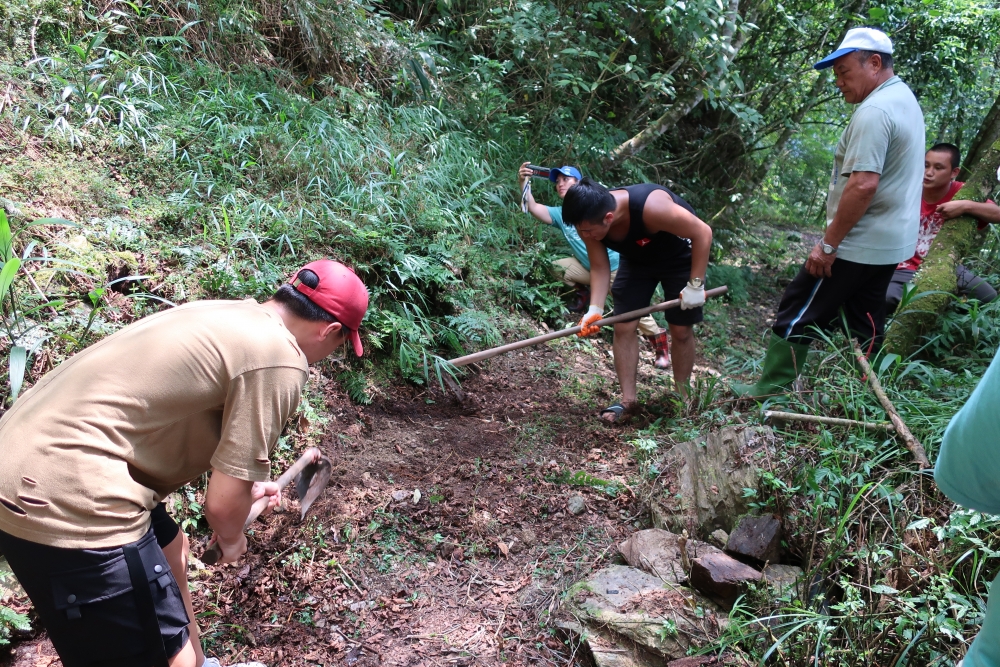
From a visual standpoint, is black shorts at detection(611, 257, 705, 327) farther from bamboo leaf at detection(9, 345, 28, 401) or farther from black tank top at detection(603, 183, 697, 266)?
bamboo leaf at detection(9, 345, 28, 401)

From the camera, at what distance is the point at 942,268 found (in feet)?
13.5

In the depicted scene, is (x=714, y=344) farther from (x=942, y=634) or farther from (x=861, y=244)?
(x=942, y=634)

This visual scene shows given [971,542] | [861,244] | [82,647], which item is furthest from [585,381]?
[82,647]

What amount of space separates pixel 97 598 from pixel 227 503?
378mm

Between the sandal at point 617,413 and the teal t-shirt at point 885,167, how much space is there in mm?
1673

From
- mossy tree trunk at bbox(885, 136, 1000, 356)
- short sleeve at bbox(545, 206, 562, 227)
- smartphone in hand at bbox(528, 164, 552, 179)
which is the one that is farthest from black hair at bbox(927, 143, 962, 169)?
smartphone in hand at bbox(528, 164, 552, 179)

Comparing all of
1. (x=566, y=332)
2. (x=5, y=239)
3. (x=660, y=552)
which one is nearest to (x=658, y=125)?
(x=566, y=332)

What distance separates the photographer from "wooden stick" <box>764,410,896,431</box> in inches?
110

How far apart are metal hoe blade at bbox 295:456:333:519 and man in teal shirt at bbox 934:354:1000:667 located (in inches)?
97.8

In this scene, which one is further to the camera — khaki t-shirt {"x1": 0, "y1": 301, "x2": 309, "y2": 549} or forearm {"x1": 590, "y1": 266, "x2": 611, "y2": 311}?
forearm {"x1": 590, "y1": 266, "x2": 611, "y2": 311}

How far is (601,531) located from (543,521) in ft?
1.02

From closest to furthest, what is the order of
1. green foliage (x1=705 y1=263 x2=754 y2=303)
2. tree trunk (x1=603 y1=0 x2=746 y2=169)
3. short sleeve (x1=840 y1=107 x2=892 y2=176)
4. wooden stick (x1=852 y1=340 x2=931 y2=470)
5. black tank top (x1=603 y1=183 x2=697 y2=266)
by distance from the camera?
wooden stick (x1=852 y1=340 x2=931 y2=470) < short sleeve (x1=840 y1=107 x2=892 y2=176) < black tank top (x1=603 y1=183 x2=697 y2=266) < tree trunk (x1=603 y1=0 x2=746 y2=169) < green foliage (x1=705 y1=263 x2=754 y2=303)

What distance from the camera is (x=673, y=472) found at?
3.27m

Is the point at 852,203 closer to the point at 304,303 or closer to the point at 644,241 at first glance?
the point at 644,241
